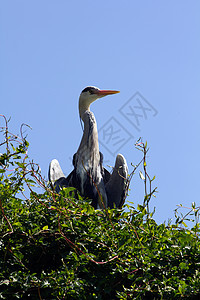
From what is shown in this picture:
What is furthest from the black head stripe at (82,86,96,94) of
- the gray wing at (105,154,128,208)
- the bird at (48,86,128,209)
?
the gray wing at (105,154,128,208)

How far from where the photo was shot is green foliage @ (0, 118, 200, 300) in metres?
2.46

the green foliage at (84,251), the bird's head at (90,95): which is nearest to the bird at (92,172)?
the bird's head at (90,95)

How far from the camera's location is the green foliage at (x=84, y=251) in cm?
246

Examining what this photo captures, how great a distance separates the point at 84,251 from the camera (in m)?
2.63

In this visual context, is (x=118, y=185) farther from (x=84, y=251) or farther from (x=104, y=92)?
(x=84, y=251)

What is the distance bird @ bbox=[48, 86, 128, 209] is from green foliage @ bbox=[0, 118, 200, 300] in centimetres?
236

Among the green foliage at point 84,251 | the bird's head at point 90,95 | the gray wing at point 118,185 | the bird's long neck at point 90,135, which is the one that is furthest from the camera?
the bird's head at point 90,95

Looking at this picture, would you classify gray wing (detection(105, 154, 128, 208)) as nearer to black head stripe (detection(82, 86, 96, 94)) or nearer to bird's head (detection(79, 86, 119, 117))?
bird's head (detection(79, 86, 119, 117))

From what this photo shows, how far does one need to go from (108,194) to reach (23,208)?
2.74 meters

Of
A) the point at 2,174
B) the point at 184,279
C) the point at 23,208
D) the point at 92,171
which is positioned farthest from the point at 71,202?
the point at 92,171

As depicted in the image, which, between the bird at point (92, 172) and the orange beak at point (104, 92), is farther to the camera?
→ the orange beak at point (104, 92)

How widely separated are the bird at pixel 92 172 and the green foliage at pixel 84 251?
2.36 m

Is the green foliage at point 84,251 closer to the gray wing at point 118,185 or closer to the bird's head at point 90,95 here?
the gray wing at point 118,185

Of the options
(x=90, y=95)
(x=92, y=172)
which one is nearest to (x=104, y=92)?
(x=90, y=95)
